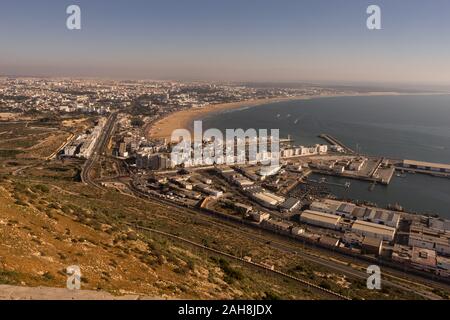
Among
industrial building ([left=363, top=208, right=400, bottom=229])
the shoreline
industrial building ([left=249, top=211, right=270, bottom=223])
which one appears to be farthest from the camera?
the shoreline

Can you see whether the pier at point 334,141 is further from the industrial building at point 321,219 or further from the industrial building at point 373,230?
the industrial building at point 373,230

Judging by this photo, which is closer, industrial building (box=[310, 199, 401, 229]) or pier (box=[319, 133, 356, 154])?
industrial building (box=[310, 199, 401, 229])

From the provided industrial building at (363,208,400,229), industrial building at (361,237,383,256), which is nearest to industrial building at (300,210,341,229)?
industrial building at (363,208,400,229)

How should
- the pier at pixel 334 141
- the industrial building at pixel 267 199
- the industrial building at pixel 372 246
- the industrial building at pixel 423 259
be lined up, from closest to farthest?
the industrial building at pixel 423 259, the industrial building at pixel 372 246, the industrial building at pixel 267 199, the pier at pixel 334 141

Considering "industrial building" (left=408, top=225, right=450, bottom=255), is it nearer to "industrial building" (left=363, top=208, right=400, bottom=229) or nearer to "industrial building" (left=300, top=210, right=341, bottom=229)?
"industrial building" (left=363, top=208, right=400, bottom=229)

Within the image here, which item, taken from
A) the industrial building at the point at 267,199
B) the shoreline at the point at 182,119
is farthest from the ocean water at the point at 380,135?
the industrial building at the point at 267,199

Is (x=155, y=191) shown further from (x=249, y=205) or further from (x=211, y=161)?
(x=211, y=161)
